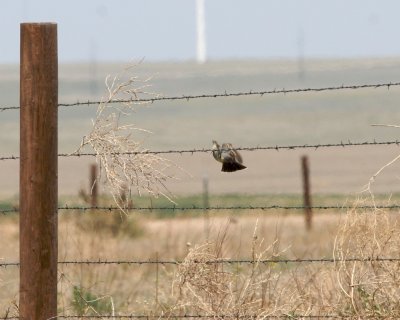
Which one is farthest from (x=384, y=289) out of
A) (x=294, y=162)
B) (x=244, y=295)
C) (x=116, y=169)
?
(x=294, y=162)

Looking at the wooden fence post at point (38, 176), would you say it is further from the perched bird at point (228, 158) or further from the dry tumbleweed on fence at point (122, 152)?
the perched bird at point (228, 158)

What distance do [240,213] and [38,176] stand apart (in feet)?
55.4

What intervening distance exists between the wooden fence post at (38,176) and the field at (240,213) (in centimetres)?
47

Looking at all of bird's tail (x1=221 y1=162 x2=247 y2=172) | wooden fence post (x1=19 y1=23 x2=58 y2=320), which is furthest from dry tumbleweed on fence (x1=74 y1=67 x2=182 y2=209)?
bird's tail (x1=221 y1=162 x2=247 y2=172)

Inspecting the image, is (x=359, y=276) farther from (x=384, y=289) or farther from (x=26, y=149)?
(x=26, y=149)

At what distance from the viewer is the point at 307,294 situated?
8.38 metres

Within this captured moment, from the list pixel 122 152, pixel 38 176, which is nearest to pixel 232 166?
pixel 122 152

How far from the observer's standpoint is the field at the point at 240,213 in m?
8.28

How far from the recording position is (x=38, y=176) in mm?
7707

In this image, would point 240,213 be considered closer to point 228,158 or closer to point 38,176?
point 228,158

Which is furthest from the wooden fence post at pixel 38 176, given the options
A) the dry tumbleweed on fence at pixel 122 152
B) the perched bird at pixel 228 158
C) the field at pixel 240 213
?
the perched bird at pixel 228 158

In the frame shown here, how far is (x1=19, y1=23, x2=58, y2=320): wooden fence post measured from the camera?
304 inches

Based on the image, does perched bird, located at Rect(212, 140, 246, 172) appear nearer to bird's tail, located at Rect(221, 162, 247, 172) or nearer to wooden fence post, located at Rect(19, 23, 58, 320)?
bird's tail, located at Rect(221, 162, 247, 172)

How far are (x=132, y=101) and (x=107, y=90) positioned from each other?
1.02 feet
